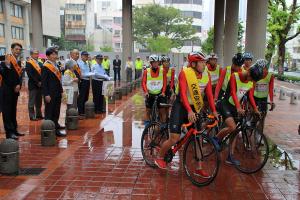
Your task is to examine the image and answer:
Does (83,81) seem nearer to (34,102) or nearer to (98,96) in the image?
(98,96)

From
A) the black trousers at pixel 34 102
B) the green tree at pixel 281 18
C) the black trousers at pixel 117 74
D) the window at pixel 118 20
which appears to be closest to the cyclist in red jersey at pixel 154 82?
the black trousers at pixel 34 102

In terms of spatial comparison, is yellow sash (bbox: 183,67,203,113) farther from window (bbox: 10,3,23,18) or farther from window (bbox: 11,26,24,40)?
window (bbox: 11,26,24,40)

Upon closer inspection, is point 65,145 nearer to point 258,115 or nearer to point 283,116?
point 258,115

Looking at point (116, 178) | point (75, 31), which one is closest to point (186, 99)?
point (116, 178)

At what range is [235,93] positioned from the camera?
6195 mm

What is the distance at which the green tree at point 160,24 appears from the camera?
60062 mm

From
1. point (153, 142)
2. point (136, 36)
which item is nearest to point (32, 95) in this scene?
point (153, 142)

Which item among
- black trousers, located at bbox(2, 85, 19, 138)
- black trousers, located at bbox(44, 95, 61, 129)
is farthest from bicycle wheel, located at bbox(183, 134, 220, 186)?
black trousers, located at bbox(2, 85, 19, 138)

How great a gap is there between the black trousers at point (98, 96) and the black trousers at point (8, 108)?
148 inches

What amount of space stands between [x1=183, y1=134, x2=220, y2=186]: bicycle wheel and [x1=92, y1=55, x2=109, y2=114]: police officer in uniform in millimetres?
6672

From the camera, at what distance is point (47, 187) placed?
17.7 feet

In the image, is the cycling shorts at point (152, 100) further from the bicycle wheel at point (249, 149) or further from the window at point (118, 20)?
the window at point (118, 20)

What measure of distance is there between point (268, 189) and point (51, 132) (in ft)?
14.7

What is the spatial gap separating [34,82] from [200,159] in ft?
21.4
